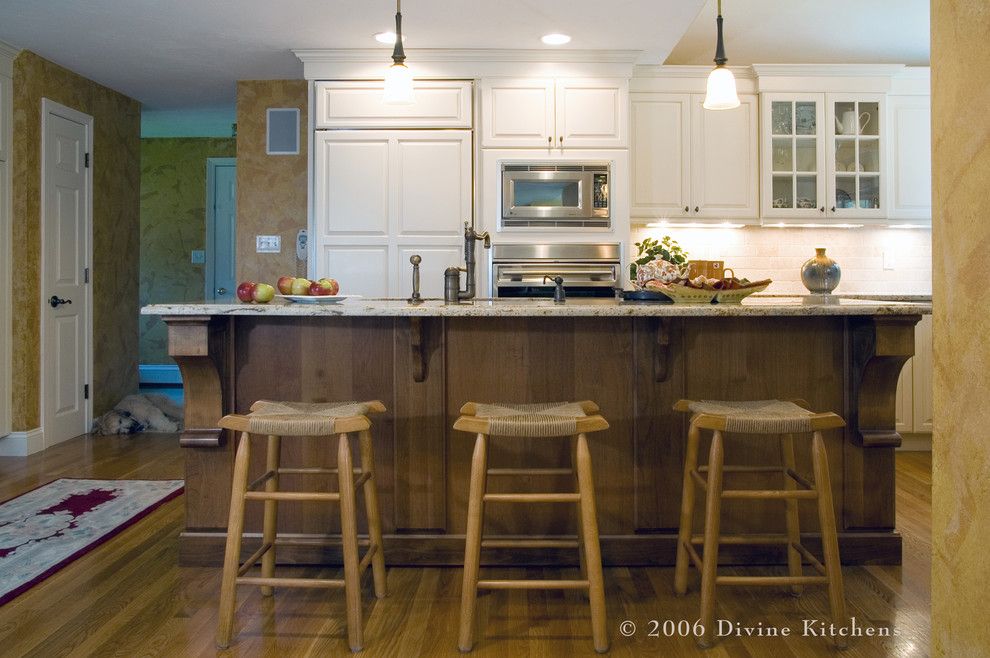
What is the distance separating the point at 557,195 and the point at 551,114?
1.57 feet

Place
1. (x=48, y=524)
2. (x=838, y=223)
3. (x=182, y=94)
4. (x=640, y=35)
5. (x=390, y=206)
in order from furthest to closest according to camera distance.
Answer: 1. (x=182, y=94)
2. (x=838, y=223)
3. (x=390, y=206)
4. (x=640, y=35)
5. (x=48, y=524)

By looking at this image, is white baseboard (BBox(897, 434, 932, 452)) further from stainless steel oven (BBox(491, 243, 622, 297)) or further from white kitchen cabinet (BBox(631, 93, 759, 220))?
stainless steel oven (BBox(491, 243, 622, 297))

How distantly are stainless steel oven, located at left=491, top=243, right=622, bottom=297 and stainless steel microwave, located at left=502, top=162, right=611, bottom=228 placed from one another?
14 centimetres

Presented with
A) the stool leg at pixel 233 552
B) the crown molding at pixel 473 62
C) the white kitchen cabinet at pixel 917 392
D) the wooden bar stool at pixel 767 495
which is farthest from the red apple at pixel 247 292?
the white kitchen cabinet at pixel 917 392

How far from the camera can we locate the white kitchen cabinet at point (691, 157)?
479 cm

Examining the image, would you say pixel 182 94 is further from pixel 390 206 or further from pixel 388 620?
pixel 388 620

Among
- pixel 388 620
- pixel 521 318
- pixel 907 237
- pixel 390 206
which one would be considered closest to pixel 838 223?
pixel 907 237

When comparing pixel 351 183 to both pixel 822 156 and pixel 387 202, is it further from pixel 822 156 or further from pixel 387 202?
pixel 822 156

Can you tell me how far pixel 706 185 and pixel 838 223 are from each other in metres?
0.89

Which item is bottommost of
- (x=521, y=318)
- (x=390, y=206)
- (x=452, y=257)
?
(x=521, y=318)

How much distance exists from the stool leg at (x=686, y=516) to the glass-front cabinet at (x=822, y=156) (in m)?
2.98

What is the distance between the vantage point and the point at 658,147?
479 cm

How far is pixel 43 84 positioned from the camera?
4.77m

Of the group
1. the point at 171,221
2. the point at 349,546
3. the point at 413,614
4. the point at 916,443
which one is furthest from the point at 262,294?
the point at 171,221
